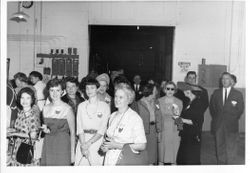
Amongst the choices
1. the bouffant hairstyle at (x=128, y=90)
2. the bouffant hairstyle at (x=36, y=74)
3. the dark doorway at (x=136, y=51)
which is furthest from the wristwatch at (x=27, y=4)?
the bouffant hairstyle at (x=128, y=90)

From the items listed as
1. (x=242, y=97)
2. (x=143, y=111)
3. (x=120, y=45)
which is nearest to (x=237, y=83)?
(x=242, y=97)

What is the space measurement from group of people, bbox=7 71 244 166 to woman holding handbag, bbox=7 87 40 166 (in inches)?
0.4

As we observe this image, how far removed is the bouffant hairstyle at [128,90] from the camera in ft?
11.8

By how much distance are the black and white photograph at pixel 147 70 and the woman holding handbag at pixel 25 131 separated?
0.08 meters

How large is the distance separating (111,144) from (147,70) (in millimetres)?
1069

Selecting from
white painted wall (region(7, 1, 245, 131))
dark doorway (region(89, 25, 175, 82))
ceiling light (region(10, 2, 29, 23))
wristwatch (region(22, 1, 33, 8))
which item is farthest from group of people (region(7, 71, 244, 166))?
wristwatch (region(22, 1, 33, 8))

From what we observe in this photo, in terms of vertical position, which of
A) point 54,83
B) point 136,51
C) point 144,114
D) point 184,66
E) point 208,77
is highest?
point 136,51

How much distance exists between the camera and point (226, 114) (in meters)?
4.17

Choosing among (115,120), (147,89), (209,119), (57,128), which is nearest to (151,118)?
(147,89)

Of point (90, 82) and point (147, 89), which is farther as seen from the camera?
point (147, 89)

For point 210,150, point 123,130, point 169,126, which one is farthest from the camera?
point 210,150

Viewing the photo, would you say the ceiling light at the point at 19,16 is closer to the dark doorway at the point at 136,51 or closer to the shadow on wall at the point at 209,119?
the dark doorway at the point at 136,51

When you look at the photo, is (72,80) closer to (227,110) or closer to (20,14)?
(20,14)

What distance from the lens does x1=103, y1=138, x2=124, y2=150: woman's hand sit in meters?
3.57
